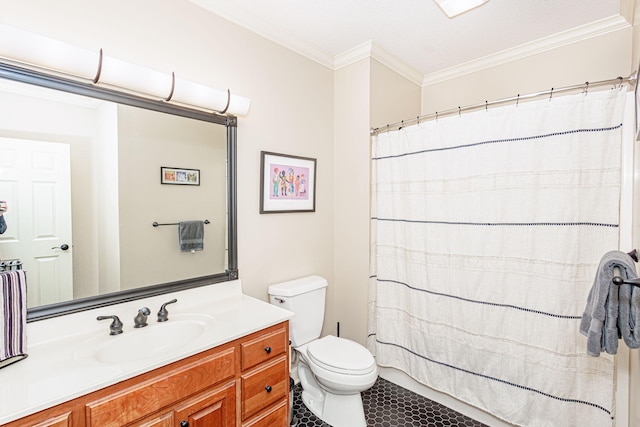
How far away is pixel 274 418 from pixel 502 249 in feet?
5.02

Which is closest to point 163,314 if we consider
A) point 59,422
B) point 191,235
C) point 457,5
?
point 191,235

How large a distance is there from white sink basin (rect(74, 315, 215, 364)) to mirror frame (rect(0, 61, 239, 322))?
0.51ft

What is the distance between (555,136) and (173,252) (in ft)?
6.88

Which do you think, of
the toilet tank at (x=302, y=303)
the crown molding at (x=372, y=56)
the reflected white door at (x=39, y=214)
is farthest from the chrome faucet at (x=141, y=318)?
the crown molding at (x=372, y=56)

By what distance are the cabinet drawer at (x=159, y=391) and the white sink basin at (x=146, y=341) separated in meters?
0.10

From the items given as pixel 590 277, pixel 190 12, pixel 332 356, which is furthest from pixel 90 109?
pixel 590 277

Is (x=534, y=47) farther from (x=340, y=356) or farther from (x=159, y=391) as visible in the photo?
(x=159, y=391)

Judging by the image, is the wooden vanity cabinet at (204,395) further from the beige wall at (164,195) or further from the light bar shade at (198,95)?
the light bar shade at (198,95)

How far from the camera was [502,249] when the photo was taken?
71.1 inches

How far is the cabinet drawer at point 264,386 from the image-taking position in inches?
57.0

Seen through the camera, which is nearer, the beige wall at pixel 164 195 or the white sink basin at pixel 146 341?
the white sink basin at pixel 146 341

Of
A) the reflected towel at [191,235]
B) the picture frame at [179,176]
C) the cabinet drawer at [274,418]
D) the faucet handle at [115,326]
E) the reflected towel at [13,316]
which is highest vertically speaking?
the picture frame at [179,176]

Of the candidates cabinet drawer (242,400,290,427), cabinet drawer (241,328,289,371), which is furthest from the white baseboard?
cabinet drawer (241,328,289,371)

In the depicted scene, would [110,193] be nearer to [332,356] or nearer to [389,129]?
[332,356]
